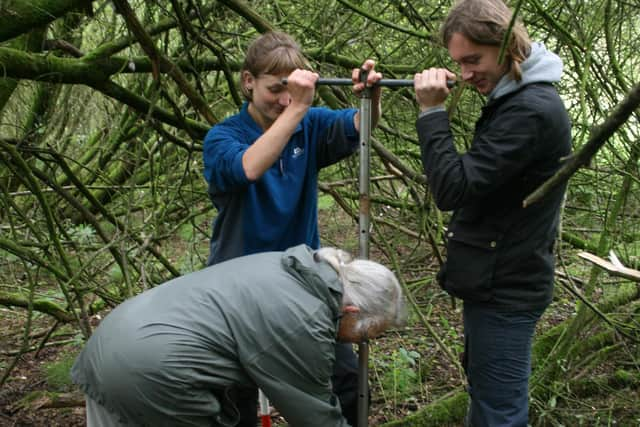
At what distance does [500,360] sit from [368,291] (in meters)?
0.46

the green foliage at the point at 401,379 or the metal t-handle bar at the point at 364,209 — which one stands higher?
the metal t-handle bar at the point at 364,209

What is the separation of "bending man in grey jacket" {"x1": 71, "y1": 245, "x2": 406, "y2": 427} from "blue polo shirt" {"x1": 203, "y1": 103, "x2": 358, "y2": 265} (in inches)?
9.1

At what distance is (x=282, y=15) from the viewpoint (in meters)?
Answer: 4.14

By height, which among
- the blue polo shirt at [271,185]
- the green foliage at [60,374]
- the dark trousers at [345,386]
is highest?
the blue polo shirt at [271,185]

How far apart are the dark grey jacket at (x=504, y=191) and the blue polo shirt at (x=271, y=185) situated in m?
0.55

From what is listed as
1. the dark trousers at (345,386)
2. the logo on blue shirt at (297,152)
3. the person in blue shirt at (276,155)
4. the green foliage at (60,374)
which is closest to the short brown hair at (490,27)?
the person in blue shirt at (276,155)

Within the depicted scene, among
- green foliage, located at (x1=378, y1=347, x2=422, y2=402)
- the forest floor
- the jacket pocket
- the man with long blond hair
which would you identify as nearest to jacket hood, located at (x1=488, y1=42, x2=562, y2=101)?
the man with long blond hair

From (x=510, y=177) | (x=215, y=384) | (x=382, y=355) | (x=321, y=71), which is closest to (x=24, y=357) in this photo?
(x=382, y=355)

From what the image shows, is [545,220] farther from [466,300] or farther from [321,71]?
[321,71]

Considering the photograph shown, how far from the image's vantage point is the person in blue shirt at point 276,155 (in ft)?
7.22

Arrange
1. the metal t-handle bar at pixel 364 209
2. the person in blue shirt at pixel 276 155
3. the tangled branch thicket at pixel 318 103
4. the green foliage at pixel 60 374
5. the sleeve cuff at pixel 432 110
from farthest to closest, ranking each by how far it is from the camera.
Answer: the green foliage at pixel 60 374 → the tangled branch thicket at pixel 318 103 → the metal t-handle bar at pixel 364 209 → the person in blue shirt at pixel 276 155 → the sleeve cuff at pixel 432 110

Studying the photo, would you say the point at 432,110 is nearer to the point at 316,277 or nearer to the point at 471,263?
the point at 471,263

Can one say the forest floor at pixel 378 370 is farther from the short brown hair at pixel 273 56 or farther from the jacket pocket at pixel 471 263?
the short brown hair at pixel 273 56

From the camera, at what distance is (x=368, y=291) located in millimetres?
2168
